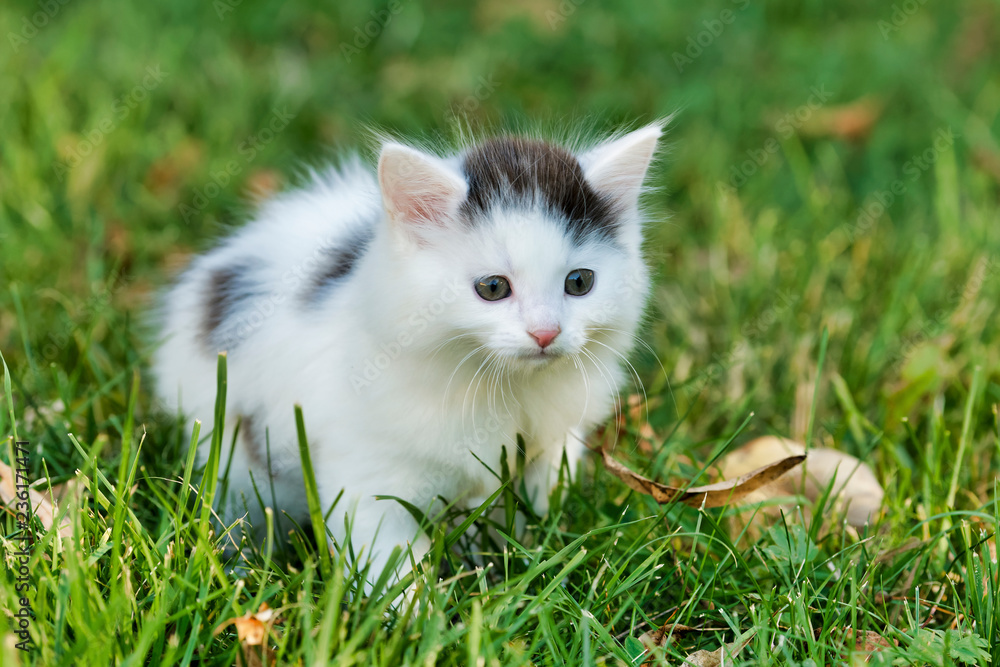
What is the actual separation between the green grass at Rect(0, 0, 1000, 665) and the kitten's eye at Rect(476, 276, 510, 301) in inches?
A: 24.2

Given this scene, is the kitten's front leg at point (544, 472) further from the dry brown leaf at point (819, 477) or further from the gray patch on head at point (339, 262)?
the gray patch on head at point (339, 262)

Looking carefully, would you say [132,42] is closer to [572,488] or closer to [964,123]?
[572,488]

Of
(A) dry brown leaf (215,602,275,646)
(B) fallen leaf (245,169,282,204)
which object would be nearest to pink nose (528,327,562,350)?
(A) dry brown leaf (215,602,275,646)

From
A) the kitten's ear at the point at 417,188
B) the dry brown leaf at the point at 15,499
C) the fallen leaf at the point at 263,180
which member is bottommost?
the dry brown leaf at the point at 15,499

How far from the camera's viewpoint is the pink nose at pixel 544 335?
2.26m

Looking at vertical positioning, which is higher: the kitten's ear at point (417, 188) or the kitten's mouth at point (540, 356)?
the kitten's ear at point (417, 188)

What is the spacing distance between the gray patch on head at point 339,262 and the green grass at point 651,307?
67 centimetres

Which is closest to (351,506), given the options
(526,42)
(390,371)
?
(390,371)

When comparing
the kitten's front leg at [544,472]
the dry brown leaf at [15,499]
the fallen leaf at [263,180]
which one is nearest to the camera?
the dry brown leaf at [15,499]

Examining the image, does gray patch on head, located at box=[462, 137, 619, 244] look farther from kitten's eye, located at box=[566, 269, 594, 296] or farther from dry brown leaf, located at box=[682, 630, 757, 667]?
dry brown leaf, located at box=[682, 630, 757, 667]

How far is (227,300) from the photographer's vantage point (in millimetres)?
2949

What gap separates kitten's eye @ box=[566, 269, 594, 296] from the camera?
2.42 m

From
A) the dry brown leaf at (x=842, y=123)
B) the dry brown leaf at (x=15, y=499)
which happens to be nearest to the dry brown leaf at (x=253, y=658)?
the dry brown leaf at (x=15, y=499)

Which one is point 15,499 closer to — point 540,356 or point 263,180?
point 540,356
